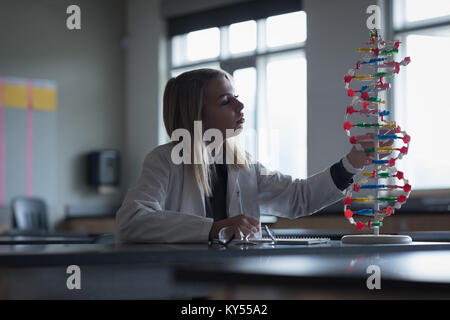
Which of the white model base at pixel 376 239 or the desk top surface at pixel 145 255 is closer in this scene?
the desk top surface at pixel 145 255

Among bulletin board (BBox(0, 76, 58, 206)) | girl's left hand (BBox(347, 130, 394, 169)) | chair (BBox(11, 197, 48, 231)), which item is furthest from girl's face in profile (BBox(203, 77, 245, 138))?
bulletin board (BBox(0, 76, 58, 206))

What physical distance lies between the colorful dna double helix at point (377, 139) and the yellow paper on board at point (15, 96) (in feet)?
21.9

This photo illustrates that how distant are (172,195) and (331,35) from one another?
4792 mm

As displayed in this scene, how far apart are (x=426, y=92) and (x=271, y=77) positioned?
1.90 meters

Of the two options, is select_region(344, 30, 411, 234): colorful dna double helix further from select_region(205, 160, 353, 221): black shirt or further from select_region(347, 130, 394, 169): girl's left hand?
select_region(205, 160, 353, 221): black shirt

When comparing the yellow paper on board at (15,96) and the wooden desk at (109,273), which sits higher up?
the yellow paper on board at (15,96)

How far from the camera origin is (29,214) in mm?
7359

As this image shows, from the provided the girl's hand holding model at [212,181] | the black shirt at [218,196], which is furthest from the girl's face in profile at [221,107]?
the black shirt at [218,196]

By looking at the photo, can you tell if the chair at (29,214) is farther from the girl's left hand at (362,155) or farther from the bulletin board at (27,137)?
the girl's left hand at (362,155)

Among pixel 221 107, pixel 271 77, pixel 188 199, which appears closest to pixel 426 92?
pixel 271 77

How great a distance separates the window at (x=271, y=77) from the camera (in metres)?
7.09

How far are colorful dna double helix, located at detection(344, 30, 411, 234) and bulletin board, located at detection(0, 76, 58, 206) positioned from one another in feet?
21.6

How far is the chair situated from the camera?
7.15 m
